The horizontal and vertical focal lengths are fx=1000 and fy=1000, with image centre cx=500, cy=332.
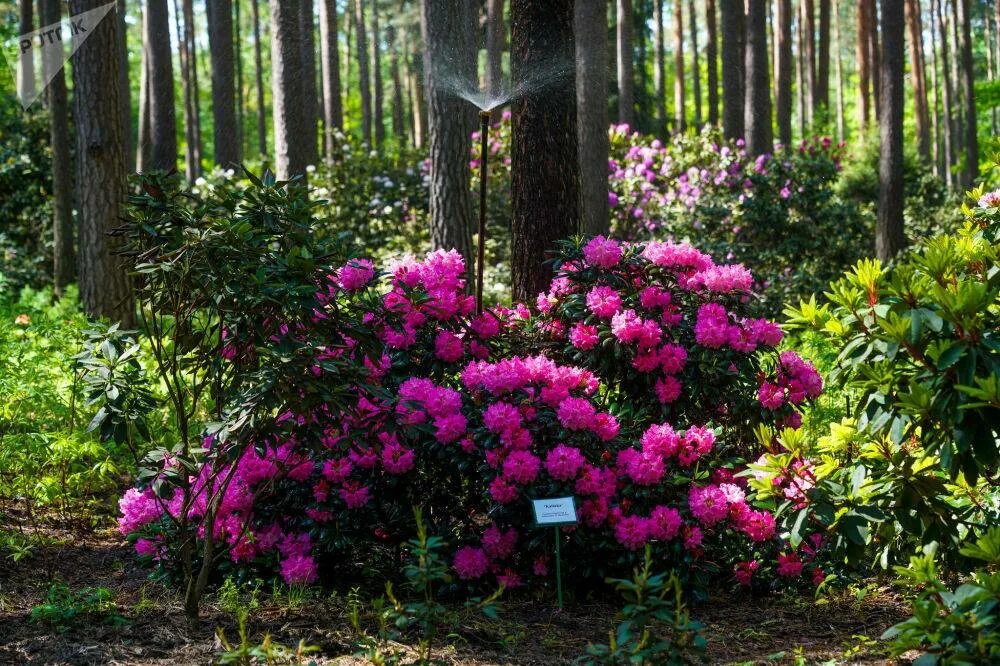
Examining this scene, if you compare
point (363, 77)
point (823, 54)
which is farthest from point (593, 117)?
point (363, 77)

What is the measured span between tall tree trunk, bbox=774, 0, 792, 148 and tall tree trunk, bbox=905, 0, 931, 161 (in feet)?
19.7

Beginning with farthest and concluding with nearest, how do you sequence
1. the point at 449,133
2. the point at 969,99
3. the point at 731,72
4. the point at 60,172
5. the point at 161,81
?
the point at 969,99 < the point at 731,72 < the point at 161,81 < the point at 60,172 < the point at 449,133

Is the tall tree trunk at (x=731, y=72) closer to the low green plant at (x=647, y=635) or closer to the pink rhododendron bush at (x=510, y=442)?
the pink rhododendron bush at (x=510, y=442)

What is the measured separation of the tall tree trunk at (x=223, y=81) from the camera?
14.1 m

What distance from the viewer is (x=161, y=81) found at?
42.8ft

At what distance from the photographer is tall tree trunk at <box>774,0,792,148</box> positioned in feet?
68.5

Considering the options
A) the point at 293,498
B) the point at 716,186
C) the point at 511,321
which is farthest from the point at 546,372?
the point at 716,186

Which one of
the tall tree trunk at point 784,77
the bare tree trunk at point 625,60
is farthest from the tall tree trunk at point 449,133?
the tall tree trunk at point 784,77

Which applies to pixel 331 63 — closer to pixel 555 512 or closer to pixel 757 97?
pixel 757 97

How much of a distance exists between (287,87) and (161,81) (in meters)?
2.99

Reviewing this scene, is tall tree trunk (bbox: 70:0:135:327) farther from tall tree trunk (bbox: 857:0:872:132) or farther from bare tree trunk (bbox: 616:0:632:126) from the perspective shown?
tall tree trunk (bbox: 857:0:872:132)

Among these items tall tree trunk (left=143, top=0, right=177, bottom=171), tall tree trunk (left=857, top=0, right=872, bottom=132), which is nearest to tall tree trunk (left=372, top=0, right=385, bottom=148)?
tall tree trunk (left=857, top=0, right=872, bottom=132)

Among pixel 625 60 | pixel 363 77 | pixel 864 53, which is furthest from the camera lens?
pixel 363 77

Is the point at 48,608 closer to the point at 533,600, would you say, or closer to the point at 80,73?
the point at 533,600
